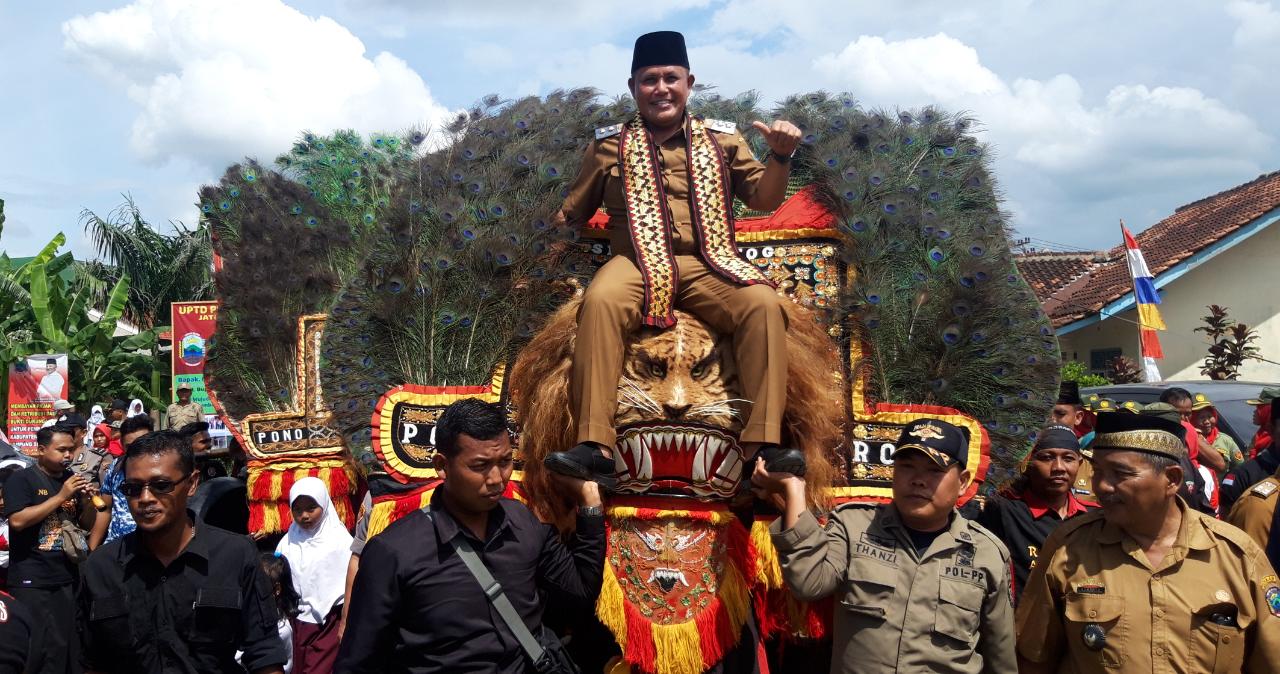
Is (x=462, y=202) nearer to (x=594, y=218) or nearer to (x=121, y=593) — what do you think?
(x=594, y=218)

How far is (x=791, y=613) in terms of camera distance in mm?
4645

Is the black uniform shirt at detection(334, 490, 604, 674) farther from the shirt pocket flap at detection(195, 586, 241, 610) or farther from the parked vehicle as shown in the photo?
the parked vehicle

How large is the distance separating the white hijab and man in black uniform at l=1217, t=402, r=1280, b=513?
4851 millimetres

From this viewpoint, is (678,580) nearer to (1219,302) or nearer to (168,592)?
(168,592)

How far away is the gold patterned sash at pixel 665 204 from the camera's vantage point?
4.75m

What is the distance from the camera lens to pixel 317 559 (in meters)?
5.88

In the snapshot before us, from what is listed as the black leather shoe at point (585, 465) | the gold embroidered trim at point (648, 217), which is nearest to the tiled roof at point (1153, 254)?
the gold embroidered trim at point (648, 217)

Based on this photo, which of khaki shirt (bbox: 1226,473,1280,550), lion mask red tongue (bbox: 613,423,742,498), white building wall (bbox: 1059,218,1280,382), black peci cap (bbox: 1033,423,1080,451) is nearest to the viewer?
khaki shirt (bbox: 1226,473,1280,550)

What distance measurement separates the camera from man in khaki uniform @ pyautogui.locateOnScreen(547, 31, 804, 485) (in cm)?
437

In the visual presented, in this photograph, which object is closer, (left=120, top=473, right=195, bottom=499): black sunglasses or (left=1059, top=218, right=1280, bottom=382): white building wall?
(left=120, top=473, right=195, bottom=499): black sunglasses

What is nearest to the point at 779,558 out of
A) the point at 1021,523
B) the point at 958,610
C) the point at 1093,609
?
the point at 958,610

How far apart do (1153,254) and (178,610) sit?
1820 cm

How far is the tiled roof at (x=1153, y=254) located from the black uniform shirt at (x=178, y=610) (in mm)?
12479

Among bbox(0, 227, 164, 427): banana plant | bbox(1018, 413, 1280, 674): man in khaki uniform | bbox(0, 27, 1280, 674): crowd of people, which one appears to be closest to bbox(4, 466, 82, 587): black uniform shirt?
bbox(0, 27, 1280, 674): crowd of people
